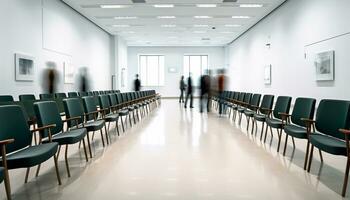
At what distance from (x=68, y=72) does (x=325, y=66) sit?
856 cm

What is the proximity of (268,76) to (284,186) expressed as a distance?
881 cm

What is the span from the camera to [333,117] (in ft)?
11.8

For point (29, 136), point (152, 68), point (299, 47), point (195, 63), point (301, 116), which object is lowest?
point (29, 136)

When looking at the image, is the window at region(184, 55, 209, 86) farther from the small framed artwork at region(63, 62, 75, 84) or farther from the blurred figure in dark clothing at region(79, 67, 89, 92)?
the small framed artwork at region(63, 62, 75, 84)

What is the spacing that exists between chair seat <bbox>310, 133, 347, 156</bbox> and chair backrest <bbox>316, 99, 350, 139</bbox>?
0.12 metres

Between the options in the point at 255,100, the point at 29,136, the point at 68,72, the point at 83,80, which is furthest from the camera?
the point at 83,80

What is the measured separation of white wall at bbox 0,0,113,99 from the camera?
22.7 ft

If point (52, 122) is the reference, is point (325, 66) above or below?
above

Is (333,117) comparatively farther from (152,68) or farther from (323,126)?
(152,68)

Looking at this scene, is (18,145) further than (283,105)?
No

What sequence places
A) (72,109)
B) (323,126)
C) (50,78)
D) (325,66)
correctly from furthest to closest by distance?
(50,78) → (325,66) → (72,109) → (323,126)

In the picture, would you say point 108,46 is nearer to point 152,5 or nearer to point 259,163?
point 152,5

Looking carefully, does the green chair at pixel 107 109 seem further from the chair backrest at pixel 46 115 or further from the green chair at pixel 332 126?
the green chair at pixel 332 126

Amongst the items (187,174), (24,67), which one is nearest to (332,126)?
(187,174)
